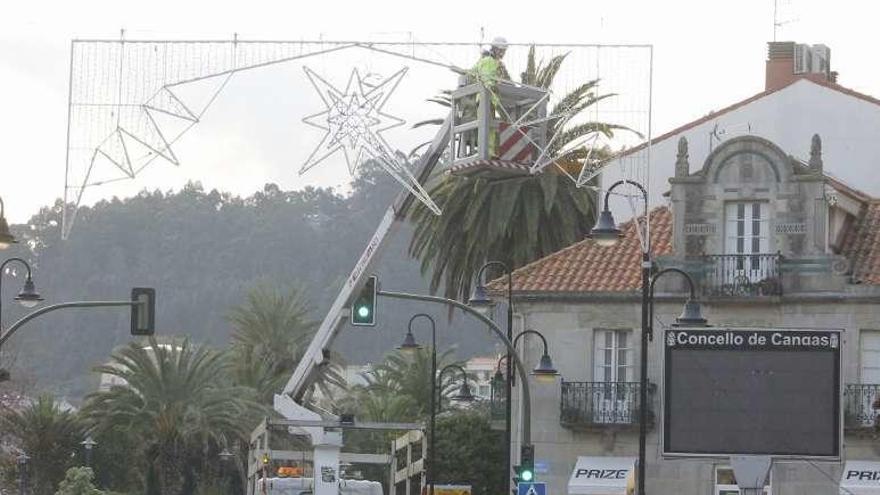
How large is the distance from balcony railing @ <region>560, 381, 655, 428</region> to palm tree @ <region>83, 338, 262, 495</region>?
96.9ft

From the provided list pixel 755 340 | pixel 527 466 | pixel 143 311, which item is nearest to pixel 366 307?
pixel 143 311

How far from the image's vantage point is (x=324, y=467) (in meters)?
42.7

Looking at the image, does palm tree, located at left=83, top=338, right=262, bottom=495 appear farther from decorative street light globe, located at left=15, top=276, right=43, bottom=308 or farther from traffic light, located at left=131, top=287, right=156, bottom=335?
traffic light, located at left=131, top=287, right=156, bottom=335

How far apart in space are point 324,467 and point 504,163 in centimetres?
710

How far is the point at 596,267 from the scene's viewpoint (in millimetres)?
56469

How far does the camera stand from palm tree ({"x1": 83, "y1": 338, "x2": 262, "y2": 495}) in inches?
3214

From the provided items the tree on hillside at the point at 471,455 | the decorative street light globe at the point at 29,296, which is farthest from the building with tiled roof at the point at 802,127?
the decorative street light globe at the point at 29,296

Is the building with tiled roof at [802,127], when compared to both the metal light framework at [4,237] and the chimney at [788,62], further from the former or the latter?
the metal light framework at [4,237]

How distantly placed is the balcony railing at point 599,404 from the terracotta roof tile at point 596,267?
2.44m

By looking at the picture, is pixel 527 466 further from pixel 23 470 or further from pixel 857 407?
pixel 23 470

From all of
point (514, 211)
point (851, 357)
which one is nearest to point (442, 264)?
point (514, 211)

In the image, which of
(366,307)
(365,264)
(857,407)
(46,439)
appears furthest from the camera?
(46,439)

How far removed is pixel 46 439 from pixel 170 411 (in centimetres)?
775

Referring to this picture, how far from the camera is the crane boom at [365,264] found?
143 feet
